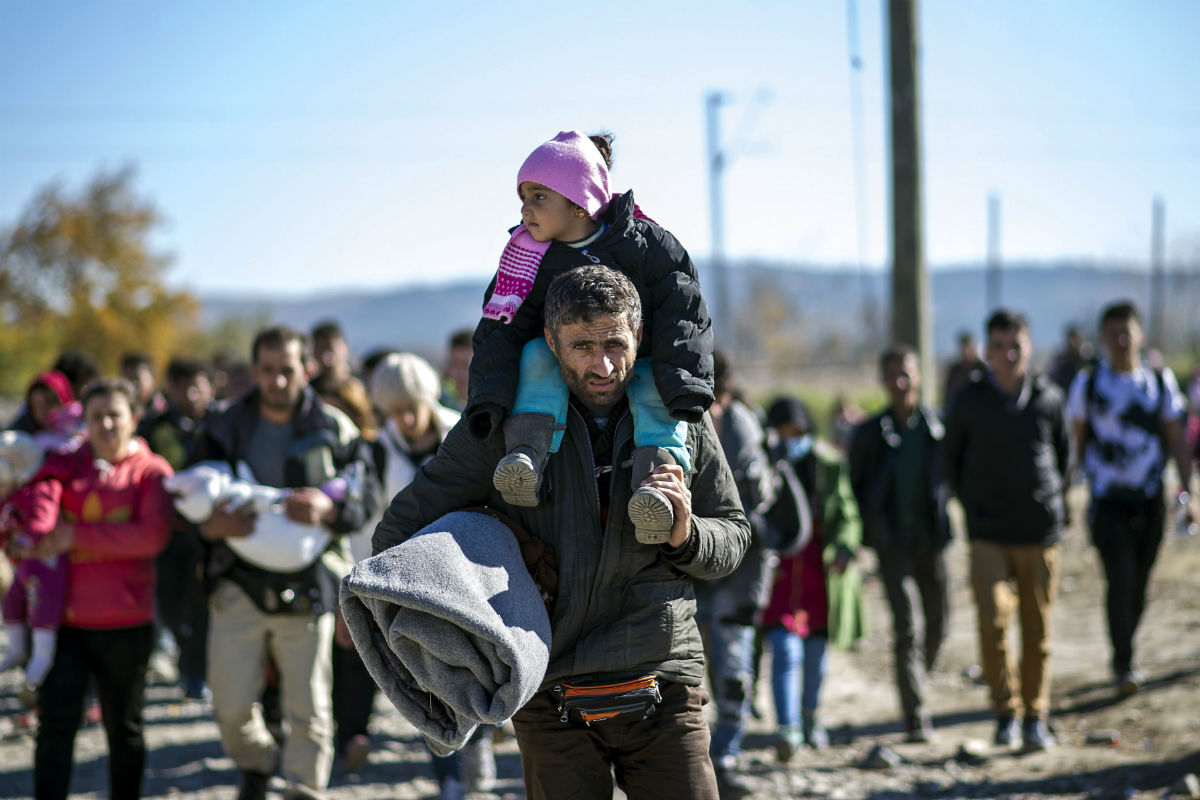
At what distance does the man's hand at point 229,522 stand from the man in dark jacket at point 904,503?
372cm

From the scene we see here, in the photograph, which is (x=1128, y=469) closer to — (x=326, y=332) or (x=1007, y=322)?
(x=1007, y=322)

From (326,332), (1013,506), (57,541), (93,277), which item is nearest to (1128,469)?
(1013,506)

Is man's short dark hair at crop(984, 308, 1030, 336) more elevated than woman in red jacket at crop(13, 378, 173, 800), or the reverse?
man's short dark hair at crop(984, 308, 1030, 336)

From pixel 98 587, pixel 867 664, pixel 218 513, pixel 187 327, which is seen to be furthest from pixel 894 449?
pixel 187 327

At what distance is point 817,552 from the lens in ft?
22.6

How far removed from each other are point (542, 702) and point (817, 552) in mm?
3829

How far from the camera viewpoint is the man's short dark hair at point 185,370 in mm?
8727

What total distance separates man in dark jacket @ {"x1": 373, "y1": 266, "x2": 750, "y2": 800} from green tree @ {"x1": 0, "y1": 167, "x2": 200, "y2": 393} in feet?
99.2

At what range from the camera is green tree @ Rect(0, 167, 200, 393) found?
1234 inches

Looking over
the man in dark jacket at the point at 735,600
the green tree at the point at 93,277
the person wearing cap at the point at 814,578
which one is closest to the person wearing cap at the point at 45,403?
the man in dark jacket at the point at 735,600

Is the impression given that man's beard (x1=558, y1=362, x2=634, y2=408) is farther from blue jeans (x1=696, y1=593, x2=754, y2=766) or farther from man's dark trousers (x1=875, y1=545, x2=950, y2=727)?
man's dark trousers (x1=875, y1=545, x2=950, y2=727)

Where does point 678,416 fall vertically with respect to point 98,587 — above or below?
above

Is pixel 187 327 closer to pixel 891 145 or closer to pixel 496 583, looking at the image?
pixel 891 145

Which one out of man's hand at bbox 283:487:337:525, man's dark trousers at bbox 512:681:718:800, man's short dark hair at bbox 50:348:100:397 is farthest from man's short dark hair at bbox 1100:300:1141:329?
man's short dark hair at bbox 50:348:100:397
